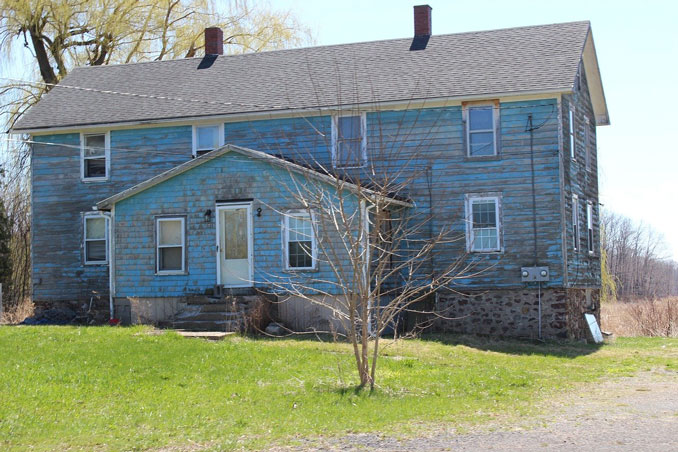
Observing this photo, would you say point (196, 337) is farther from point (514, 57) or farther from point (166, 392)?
point (514, 57)

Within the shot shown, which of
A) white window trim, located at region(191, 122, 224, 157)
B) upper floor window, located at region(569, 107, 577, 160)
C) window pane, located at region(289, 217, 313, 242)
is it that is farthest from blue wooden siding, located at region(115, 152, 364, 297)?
upper floor window, located at region(569, 107, 577, 160)

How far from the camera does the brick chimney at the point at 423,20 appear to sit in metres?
26.2

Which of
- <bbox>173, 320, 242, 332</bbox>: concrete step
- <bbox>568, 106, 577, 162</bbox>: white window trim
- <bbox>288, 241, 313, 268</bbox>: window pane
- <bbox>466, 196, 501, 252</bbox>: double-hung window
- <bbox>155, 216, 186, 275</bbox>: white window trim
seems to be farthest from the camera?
<bbox>568, 106, 577, 162</bbox>: white window trim

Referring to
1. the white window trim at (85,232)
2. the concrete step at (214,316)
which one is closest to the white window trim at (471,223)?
the concrete step at (214,316)

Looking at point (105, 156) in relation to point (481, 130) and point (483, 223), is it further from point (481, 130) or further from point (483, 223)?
point (483, 223)

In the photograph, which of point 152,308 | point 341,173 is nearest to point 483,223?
point 341,173

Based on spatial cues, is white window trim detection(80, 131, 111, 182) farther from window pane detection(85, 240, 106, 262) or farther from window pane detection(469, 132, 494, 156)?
window pane detection(469, 132, 494, 156)

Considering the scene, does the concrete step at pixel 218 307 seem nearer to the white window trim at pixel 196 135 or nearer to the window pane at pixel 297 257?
the window pane at pixel 297 257

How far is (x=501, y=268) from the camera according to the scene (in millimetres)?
22047

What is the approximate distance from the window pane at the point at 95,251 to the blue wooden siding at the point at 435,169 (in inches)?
10.4

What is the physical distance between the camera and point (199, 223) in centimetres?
2177

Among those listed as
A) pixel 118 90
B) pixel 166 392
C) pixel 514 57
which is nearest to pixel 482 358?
pixel 166 392

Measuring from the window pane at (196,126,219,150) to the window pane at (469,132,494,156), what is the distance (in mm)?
7007

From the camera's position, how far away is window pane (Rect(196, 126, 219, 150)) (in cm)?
2441
